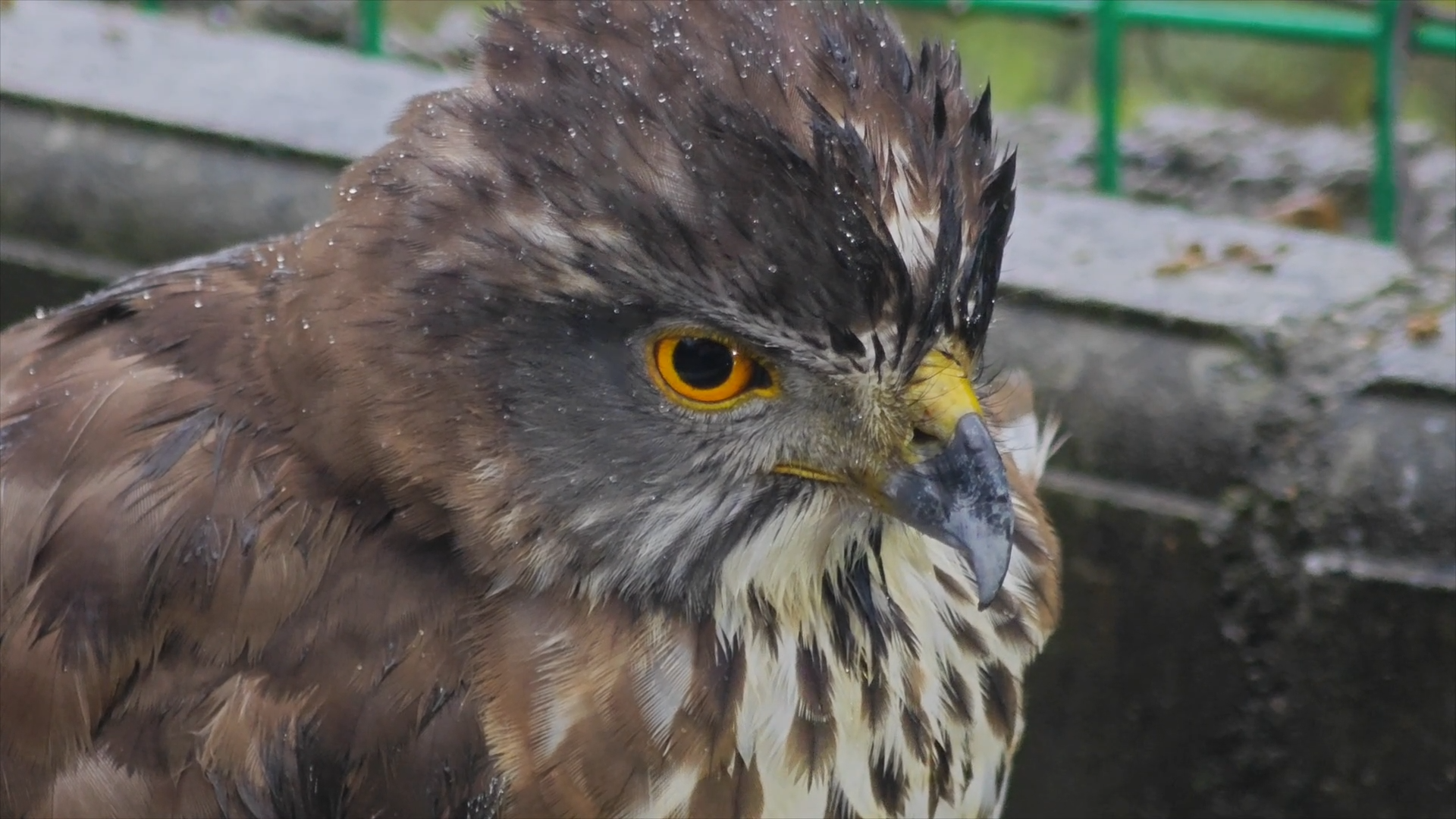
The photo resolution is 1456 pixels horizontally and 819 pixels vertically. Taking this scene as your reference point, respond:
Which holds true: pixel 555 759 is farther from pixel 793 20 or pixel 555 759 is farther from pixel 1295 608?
pixel 1295 608

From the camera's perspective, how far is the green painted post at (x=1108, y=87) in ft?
10.2

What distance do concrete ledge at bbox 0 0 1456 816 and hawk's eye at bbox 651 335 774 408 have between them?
102 centimetres

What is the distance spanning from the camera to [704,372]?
69.3 inches

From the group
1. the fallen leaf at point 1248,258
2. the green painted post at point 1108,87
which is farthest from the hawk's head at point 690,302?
the green painted post at point 1108,87

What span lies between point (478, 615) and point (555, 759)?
0.62ft

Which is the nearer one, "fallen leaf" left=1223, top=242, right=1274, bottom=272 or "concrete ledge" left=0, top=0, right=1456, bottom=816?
"concrete ledge" left=0, top=0, right=1456, bottom=816

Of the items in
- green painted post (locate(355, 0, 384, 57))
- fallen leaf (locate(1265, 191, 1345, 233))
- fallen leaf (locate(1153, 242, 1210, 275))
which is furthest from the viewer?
green painted post (locate(355, 0, 384, 57))

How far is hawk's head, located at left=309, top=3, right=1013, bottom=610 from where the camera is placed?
1.69 m

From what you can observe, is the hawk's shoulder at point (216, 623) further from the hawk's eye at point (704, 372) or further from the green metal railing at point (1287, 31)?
the green metal railing at point (1287, 31)

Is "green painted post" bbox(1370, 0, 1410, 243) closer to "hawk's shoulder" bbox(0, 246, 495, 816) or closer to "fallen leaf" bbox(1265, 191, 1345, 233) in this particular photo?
"fallen leaf" bbox(1265, 191, 1345, 233)

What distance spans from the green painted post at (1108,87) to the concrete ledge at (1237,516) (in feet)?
0.61

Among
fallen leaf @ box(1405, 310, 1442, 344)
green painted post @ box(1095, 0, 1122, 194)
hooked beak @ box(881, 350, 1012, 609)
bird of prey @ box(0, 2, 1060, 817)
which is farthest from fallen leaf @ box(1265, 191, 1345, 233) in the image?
hooked beak @ box(881, 350, 1012, 609)

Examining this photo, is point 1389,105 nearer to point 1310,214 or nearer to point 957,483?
point 1310,214

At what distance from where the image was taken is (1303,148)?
3.56 m
